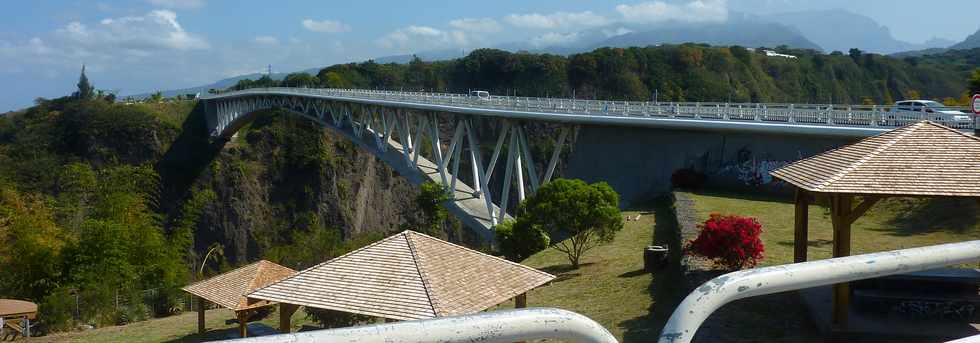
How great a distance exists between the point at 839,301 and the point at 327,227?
68.1 meters

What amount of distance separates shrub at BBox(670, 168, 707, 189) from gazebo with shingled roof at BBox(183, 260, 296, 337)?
14342 mm

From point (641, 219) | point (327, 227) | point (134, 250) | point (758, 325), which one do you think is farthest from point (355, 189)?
point (758, 325)

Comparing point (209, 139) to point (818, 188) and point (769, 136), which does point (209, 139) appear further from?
point (818, 188)

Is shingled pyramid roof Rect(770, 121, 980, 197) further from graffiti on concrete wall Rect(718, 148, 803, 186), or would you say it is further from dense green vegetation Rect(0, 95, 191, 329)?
dense green vegetation Rect(0, 95, 191, 329)

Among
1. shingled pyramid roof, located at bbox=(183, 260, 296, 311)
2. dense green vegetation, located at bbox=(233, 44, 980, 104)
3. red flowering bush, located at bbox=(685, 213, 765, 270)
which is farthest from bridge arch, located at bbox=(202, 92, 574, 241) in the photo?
dense green vegetation, located at bbox=(233, 44, 980, 104)

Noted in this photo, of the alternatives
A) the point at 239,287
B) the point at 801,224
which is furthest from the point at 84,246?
the point at 801,224

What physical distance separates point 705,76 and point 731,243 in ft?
237

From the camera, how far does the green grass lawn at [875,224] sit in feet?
55.5

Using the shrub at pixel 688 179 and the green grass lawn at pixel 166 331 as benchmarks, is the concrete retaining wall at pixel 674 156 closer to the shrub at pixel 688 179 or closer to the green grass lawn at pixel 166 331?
the shrub at pixel 688 179

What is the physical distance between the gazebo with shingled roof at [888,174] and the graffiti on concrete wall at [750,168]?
13529mm

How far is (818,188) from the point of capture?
10.3 m

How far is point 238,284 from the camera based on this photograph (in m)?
17.1

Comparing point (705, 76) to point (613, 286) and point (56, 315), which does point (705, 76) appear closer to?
point (613, 286)

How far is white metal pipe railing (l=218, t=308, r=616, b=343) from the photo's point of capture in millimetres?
1737
